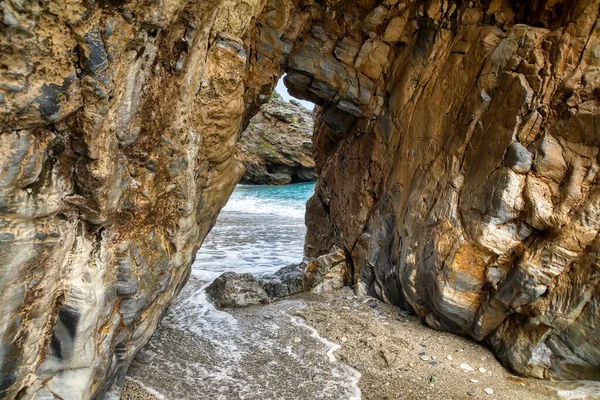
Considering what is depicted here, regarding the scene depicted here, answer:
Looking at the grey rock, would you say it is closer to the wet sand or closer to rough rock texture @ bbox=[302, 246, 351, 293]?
the wet sand

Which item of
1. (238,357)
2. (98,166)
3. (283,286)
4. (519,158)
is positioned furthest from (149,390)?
(519,158)

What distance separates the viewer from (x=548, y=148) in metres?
5.43

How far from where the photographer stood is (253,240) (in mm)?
16281

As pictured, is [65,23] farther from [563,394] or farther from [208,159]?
[563,394]

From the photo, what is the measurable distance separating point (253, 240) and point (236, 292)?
793cm

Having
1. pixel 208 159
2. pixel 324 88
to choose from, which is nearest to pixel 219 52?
pixel 208 159

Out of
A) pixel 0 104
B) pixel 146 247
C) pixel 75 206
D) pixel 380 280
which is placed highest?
pixel 0 104

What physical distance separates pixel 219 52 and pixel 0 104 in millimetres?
2712

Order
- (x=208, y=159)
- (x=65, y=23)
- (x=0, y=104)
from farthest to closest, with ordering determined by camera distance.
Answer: (x=208, y=159) → (x=65, y=23) → (x=0, y=104)

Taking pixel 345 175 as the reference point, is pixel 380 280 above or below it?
below

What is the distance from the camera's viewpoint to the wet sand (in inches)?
193

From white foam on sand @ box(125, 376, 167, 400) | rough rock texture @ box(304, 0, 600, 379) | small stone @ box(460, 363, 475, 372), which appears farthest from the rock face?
white foam on sand @ box(125, 376, 167, 400)

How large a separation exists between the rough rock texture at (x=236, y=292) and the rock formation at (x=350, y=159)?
7.42ft

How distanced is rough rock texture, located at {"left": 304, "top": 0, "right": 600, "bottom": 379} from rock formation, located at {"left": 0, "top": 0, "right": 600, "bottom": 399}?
1.1 inches
